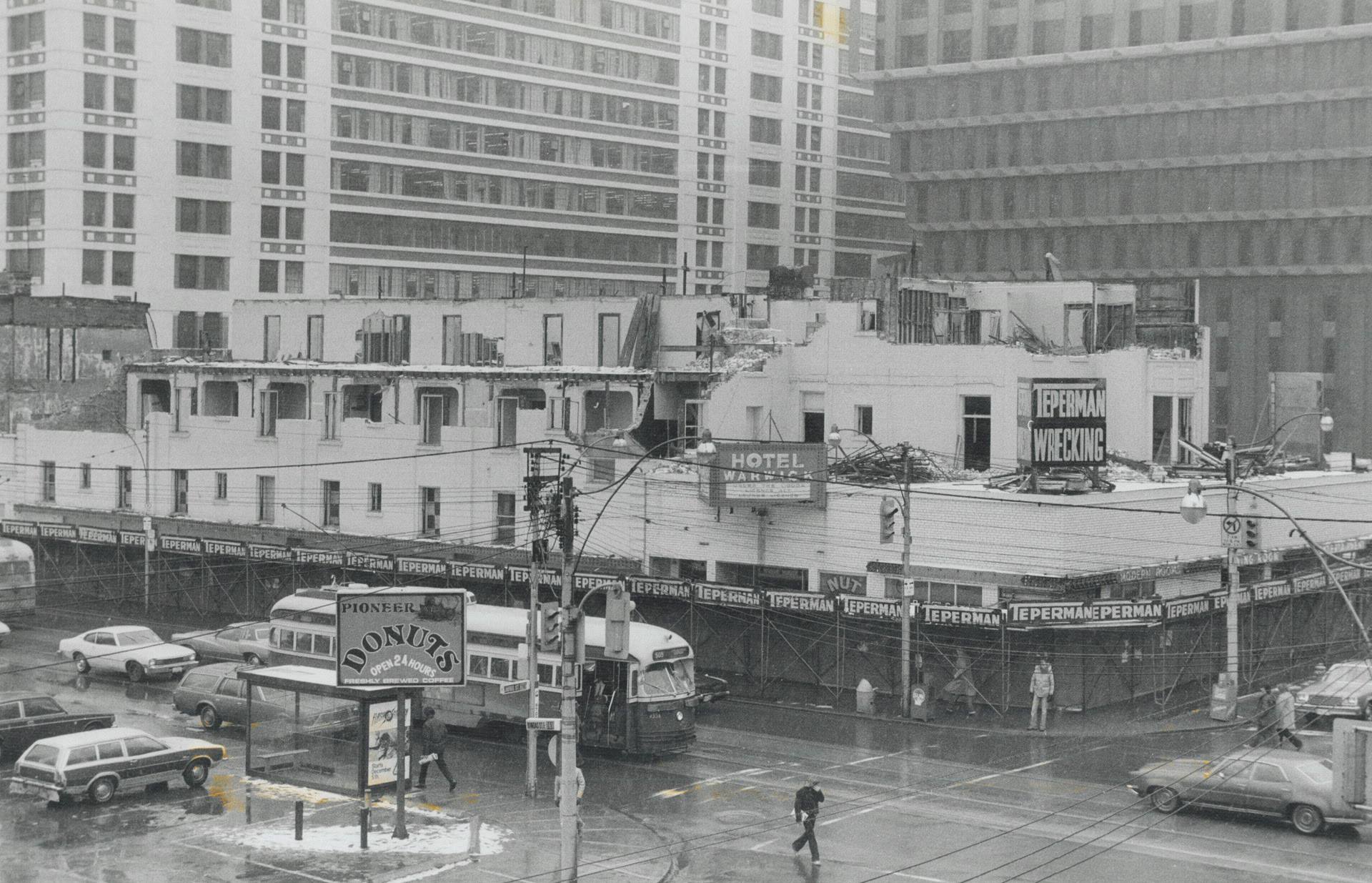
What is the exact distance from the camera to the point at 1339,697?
41.3m

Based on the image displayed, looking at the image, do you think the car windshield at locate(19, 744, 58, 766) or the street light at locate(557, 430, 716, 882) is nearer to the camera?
the street light at locate(557, 430, 716, 882)

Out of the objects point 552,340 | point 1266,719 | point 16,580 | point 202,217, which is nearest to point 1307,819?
point 1266,719

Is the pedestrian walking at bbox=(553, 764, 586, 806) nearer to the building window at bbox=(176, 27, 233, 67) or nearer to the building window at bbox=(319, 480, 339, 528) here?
the building window at bbox=(319, 480, 339, 528)

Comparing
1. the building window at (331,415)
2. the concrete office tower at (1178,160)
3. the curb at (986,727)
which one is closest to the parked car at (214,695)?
the curb at (986,727)

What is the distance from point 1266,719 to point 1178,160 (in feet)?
200

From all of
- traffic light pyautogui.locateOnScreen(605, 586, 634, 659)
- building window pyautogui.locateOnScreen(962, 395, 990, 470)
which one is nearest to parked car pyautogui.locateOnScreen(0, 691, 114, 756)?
traffic light pyautogui.locateOnScreen(605, 586, 634, 659)

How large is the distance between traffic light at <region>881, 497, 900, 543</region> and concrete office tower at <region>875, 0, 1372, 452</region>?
155 feet

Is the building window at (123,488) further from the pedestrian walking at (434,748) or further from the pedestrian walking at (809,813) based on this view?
the pedestrian walking at (809,813)

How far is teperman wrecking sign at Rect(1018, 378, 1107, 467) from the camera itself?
149ft

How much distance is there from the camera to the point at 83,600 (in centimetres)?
6322

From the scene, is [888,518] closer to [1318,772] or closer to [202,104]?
[1318,772]

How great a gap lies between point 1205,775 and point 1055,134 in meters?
72.4

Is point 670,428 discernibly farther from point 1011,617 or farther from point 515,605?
point 1011,617

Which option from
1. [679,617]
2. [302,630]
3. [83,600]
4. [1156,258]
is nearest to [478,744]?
[302,630]
